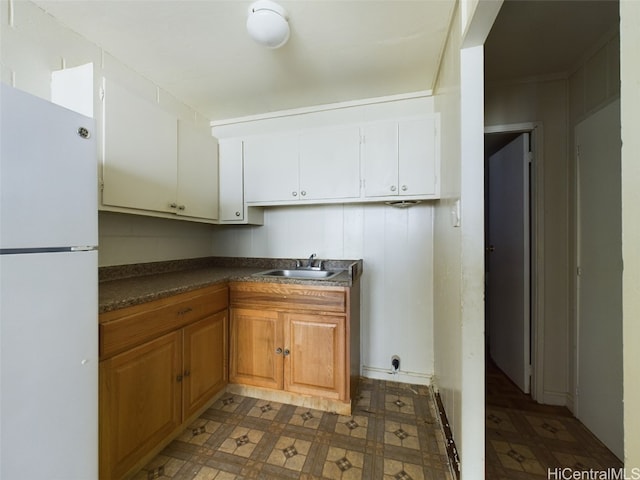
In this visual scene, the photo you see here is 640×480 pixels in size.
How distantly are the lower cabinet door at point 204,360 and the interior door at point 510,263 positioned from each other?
2251 mm

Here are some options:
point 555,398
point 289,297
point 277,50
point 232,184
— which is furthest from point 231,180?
point 555,398

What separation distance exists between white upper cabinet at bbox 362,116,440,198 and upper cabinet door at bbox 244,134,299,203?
576 mm

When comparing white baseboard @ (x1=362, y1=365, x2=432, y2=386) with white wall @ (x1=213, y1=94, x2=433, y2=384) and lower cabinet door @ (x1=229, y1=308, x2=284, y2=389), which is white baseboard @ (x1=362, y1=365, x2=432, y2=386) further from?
lower cabinet door @ (x1=229, y1=308, x2=284, y2=389)

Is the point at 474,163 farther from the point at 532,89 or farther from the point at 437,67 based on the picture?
the point at 532,89

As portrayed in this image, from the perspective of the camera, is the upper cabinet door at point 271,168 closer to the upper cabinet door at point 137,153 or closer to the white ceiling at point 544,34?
the upper cabinet door at point 137,153

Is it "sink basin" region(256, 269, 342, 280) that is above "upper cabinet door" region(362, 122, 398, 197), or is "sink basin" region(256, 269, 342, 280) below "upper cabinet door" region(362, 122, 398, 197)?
below

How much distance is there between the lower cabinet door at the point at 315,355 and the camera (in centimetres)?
168

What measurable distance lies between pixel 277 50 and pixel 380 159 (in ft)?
3.14

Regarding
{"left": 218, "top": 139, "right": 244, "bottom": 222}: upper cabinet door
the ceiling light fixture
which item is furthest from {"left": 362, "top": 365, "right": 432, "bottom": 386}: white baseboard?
the ceiling light fixture

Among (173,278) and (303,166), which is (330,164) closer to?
(303,166)

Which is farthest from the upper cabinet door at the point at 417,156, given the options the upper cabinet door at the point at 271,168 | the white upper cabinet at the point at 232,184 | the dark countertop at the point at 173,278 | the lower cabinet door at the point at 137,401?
the lower cabinet door at the point at 137,401

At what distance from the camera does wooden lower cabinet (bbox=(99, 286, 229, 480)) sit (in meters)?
1.12

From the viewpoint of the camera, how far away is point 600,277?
154 cm

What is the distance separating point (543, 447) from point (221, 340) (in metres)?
2.04
